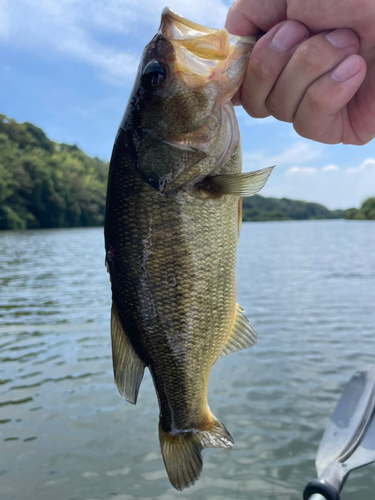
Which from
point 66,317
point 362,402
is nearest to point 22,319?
point 66,317

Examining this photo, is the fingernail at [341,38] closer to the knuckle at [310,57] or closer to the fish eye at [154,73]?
the knuckle at [310,57]

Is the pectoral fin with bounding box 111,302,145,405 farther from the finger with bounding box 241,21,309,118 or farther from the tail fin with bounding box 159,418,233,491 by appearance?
the finger with bounding box 241,21,309,118

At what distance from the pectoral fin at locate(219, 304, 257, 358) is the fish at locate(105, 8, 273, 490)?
6.4 inches

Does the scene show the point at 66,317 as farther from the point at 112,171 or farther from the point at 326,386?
the point at 112,171

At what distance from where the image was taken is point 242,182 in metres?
1.88

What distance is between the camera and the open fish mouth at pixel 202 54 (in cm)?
189

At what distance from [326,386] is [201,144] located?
6.64m

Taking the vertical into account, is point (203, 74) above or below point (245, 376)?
above

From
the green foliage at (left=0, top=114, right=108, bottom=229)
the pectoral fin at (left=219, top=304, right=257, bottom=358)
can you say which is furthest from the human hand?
the green foliage at (left=0, top=114, right=108, bottom=229)

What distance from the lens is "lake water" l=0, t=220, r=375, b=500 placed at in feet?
16.6

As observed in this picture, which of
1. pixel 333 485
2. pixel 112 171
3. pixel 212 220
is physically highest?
pixel 112 171

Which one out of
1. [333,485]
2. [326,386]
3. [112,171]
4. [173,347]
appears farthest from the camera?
[326,386]

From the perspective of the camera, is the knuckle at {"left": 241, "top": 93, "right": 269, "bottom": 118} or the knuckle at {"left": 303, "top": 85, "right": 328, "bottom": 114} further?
the knuckle at {"left": 241, "top": 93, "right": 269, "bottom": 118}

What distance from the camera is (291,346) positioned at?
9.64 meters
